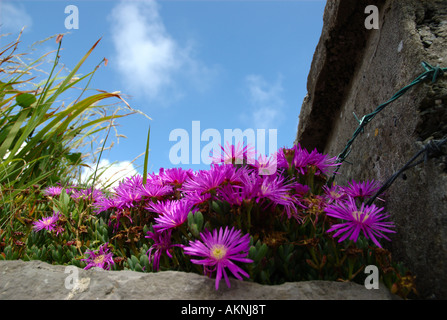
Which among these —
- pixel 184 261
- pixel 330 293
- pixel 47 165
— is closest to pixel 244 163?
pixel 184 261

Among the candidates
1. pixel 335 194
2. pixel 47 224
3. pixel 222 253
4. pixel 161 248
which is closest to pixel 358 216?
pixel 335 194

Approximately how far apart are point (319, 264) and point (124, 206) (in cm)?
107

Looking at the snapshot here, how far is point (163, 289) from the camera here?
1163 millimetres

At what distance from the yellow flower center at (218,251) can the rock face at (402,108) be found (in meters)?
0.78

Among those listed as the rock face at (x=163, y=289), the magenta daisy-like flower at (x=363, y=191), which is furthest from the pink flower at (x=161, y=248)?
the magenta daisy-like flower at (x=363, y=191)

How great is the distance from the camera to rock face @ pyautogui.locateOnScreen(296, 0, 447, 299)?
132cm

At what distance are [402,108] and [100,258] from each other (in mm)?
1608

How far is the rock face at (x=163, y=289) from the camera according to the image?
1139 millimetres

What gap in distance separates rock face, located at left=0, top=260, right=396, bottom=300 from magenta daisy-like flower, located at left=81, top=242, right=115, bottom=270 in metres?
0.35

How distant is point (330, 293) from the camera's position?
1.17 metres

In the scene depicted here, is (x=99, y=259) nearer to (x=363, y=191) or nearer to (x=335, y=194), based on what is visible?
(x=335, y=194)

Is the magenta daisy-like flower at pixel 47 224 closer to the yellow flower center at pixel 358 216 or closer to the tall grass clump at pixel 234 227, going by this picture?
the tall grass clump at pixel 234 227

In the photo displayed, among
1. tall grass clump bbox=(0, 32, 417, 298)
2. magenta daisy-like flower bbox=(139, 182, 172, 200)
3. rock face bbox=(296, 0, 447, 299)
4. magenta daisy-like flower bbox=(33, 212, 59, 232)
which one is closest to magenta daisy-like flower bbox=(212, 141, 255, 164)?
tall grass clump bbox=(0, 32, 417, 298)
